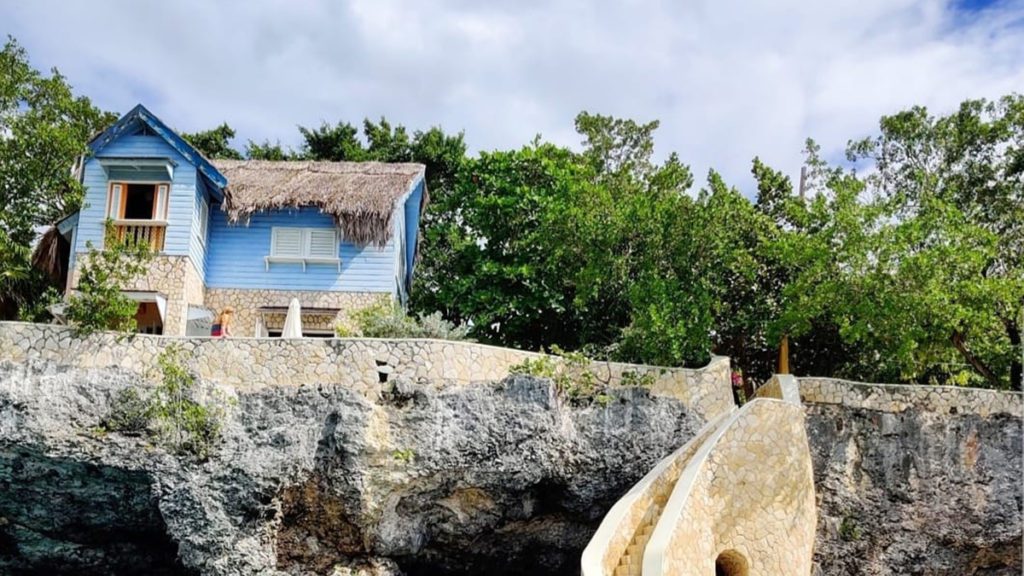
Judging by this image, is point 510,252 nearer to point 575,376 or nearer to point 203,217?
point 203,217

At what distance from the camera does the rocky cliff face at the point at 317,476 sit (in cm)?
1427

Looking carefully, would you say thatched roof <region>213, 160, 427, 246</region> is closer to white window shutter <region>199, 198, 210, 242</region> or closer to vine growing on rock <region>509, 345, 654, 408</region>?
white window shutter <region>199, 198, 210, 242</region>

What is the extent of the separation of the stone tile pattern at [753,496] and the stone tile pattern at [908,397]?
5.79 feet

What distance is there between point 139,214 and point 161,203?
963 mm

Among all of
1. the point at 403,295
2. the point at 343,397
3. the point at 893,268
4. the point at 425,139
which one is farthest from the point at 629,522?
the point at 425,139

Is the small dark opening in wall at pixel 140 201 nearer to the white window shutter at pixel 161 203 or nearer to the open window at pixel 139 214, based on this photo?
the open window at pixel 139 214

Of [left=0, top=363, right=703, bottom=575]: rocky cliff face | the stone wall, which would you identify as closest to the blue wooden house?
[left=0, top=363, right=703, bottom=575]: rocky cliff face

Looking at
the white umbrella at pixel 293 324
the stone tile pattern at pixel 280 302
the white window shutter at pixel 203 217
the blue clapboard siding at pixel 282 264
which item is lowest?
the white umbrella at pixel 293 324

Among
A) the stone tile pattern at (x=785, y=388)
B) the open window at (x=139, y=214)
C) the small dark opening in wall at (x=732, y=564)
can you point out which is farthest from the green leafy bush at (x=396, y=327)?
the small dark opening in wall at (x=732, y=564)

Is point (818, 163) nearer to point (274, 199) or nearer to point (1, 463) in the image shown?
point (274, 199)

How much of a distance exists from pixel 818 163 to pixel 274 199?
38.0ft

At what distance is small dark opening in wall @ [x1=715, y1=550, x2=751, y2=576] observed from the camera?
47.4 ft

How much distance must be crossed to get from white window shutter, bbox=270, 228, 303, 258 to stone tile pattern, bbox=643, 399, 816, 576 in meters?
9.80

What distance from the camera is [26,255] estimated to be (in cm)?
1789
